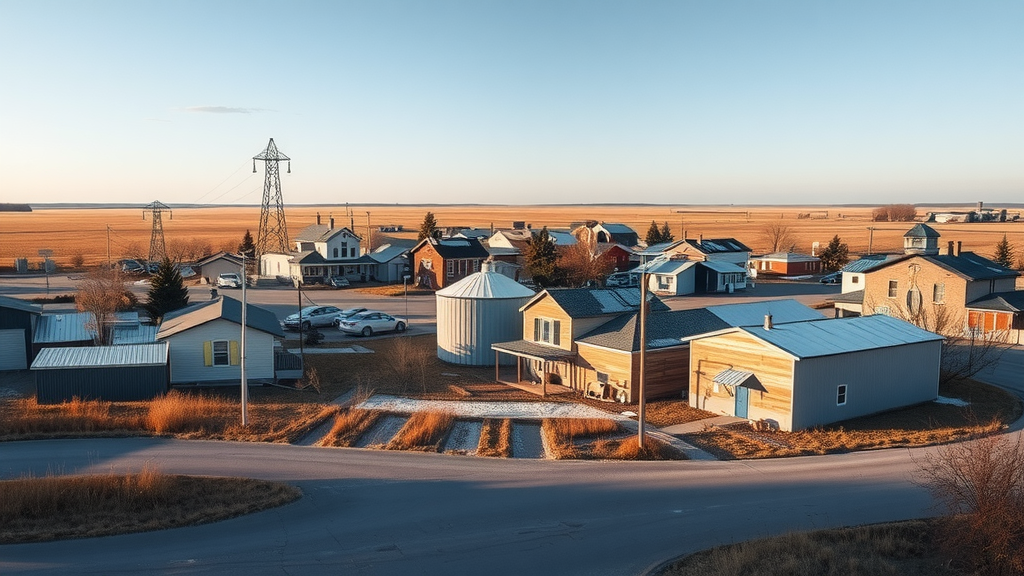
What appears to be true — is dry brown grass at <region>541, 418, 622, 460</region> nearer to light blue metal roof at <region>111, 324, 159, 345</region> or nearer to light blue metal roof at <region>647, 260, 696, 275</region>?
light blue metal roof at <region>111, 324, 159, 345</region>

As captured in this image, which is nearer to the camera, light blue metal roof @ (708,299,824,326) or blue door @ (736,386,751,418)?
blue door @ (736,386,751,418)

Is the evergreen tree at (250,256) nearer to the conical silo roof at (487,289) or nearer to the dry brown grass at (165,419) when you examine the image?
the conical silo roof at (487,289)

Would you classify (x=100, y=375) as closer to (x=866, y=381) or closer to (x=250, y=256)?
(x=866, y=381)

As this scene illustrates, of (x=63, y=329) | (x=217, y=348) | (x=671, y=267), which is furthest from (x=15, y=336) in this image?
(x=671, y=267)

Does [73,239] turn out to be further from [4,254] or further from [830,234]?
[830,234]

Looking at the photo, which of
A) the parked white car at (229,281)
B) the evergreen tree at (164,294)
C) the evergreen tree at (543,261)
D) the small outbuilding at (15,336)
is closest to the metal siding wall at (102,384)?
the small outbuilding at (15,336)

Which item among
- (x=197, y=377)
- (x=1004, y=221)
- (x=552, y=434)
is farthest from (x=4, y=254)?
(x=1004, y=221)

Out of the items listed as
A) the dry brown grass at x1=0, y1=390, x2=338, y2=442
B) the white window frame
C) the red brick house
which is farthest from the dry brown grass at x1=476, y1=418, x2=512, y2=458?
the red brick house
